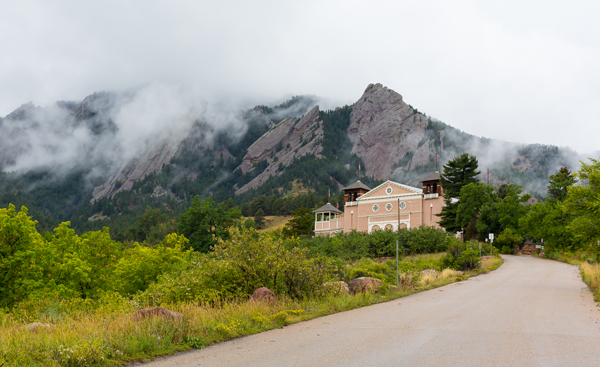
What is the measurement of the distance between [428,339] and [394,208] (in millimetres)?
57651

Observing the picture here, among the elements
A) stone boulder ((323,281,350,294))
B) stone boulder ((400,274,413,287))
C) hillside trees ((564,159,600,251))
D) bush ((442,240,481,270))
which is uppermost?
hillside trees ((564,159,600,251))

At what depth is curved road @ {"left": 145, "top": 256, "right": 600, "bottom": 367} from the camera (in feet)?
20.1

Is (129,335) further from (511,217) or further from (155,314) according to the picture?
(511,217)

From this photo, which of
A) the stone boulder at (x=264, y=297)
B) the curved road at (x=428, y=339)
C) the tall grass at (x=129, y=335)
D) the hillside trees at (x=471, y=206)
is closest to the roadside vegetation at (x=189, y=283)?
the tall grass at (x=129, y=335)

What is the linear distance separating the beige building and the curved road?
50.1 meters

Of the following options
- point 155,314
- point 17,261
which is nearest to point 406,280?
point 155,314

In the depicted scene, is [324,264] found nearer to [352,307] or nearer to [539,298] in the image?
[352,307]

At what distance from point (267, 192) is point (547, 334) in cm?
16023

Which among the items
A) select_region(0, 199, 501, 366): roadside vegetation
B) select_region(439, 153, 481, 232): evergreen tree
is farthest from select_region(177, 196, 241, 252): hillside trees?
select_region(0, 199, 501, 366): roadside vegetation

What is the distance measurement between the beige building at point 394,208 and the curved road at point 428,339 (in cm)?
5005

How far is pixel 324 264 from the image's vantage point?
13.4 meters

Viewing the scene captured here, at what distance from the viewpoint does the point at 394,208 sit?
64.0 meters

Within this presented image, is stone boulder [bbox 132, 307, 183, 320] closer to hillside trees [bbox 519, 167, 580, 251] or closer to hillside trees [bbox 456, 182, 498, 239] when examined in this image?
hillside trees [bbox 519, 167, 580, 251]

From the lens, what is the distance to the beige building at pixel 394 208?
6238 centimetres
